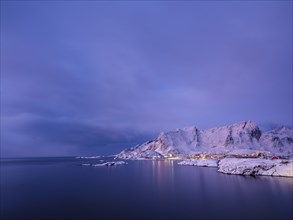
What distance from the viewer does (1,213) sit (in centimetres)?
2172

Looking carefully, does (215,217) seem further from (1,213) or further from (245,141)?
(245,141)

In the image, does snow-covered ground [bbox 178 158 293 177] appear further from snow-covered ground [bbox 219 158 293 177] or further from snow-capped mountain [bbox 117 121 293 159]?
snow-capped mountain [bbox 117 121 293 159]

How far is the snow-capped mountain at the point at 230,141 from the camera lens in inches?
6038

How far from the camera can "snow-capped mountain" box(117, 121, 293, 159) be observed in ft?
503

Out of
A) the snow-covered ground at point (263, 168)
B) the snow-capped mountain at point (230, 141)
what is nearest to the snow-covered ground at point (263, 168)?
the snow-covered ground at point (263, 168)

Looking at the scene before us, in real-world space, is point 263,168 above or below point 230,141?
below

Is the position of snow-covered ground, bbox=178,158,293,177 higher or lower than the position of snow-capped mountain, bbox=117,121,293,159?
lower

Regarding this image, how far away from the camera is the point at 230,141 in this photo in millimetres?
166125

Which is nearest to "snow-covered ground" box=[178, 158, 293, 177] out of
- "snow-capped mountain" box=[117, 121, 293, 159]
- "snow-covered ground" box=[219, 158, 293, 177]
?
"snow-covered ground" box=[219, 158, 293, 177]

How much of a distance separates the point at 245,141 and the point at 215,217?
16243 centimetres

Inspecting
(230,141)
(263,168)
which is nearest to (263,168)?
(263,168)

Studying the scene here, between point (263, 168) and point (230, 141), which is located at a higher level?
point (230, 141)

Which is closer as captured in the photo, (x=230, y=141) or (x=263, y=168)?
(x=263, y=168)

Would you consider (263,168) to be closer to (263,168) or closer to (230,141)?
(263,168)
